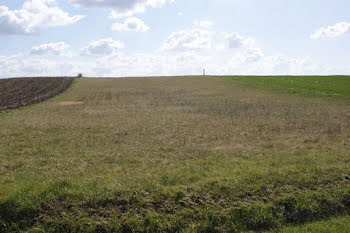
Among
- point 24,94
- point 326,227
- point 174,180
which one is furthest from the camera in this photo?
point 24,94

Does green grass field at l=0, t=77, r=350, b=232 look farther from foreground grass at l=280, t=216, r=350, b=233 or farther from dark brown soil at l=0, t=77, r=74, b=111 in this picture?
dark brown soil at l=0, t=77, r=74, b=111

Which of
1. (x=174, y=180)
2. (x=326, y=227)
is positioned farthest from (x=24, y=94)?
(x=326, y=227)

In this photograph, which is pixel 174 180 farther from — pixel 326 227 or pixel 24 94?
pixel 24 94

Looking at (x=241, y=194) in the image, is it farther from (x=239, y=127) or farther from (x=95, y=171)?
(x=239, y=127)

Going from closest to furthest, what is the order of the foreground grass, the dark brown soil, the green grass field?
the foreground grass
the green grass field
the dark brown soil

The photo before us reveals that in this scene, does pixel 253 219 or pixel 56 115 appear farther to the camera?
pixel 56 115

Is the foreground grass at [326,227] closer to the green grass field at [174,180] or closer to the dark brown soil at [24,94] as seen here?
the green grass field at [174,180]

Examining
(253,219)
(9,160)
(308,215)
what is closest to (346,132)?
(308,215)

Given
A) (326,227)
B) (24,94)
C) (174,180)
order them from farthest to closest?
1. (24,94)
2. (174,180)
3. (326,227)

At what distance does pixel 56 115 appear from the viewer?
879 inches

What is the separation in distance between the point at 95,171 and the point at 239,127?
959cm

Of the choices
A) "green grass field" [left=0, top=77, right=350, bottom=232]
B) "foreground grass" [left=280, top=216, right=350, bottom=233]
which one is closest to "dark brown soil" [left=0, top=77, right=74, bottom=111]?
"green grass field" [left=0, top=77, right=350, bottom=232]

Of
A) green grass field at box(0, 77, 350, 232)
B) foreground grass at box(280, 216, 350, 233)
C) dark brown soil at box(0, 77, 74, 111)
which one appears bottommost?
foreground grass at box(280, 216, 350, 233)

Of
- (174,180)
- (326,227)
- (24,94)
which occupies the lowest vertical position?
(326,227)
